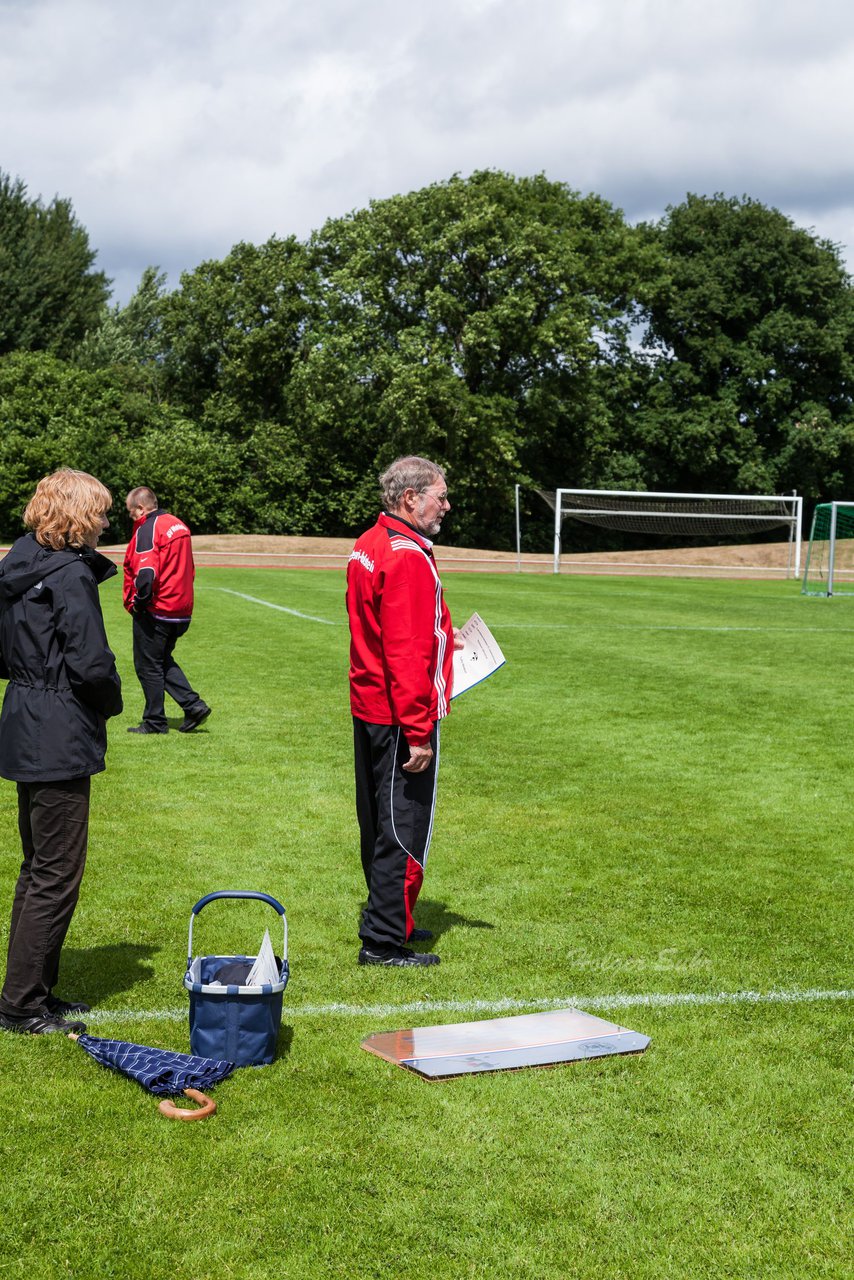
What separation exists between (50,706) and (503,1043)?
197 cm

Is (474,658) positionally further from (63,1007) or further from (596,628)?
(596,628)

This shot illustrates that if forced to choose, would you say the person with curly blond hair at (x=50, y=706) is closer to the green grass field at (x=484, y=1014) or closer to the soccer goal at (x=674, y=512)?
the green grass field at (x=484, y=1014)

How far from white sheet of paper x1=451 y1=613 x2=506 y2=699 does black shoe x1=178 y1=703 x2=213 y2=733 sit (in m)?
5.38

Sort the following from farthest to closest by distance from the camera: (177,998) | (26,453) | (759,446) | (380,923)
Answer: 1. (759,446)
2. (26,453)
3. (380,923)
4. (177,998)

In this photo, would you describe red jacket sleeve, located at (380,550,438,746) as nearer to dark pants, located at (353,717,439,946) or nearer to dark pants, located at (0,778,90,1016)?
dark pants, located at (353,717,439,946)

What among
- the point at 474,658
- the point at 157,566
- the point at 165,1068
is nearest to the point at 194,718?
the point at 157,566

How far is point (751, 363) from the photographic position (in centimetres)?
5284

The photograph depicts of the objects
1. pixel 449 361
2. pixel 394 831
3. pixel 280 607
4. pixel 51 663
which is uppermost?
pixel 449 361

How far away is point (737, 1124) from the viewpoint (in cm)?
397

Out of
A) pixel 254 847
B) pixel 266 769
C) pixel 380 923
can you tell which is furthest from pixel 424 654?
pixel 266 769

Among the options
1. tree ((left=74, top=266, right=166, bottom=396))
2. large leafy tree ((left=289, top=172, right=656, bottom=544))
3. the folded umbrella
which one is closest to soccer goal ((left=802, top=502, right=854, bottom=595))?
large leafy tree ((left=289, top=172, right=656, bottom=544))

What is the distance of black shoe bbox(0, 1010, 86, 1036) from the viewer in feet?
15.2

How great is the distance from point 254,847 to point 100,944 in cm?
177

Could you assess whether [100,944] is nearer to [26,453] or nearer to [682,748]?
[682,748]
